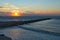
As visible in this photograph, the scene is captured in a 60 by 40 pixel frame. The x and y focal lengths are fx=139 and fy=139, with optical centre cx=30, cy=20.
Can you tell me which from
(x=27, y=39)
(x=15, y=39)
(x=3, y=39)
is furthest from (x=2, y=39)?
(x=27, y=39)

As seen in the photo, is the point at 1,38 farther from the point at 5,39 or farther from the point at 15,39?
the point at 15,39

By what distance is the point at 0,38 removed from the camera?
344 inches

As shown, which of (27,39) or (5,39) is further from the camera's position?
(27,39)

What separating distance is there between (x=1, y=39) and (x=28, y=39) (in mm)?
2956

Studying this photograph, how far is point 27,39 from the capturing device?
1107cm

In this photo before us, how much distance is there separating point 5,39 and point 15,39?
1964 millimetres

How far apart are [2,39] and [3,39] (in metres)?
0.06

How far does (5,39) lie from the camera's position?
8.70 metres

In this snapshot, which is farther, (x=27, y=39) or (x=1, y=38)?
(x=27, y=39)

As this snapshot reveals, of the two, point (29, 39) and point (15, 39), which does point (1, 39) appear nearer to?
point (15, 39)

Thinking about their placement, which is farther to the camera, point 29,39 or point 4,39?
point 29,39

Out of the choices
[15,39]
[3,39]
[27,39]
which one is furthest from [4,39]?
[27,39]

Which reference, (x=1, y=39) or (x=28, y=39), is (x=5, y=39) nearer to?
(x=1, y=39)

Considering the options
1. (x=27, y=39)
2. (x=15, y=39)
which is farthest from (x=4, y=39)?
(x=27, y=39)
